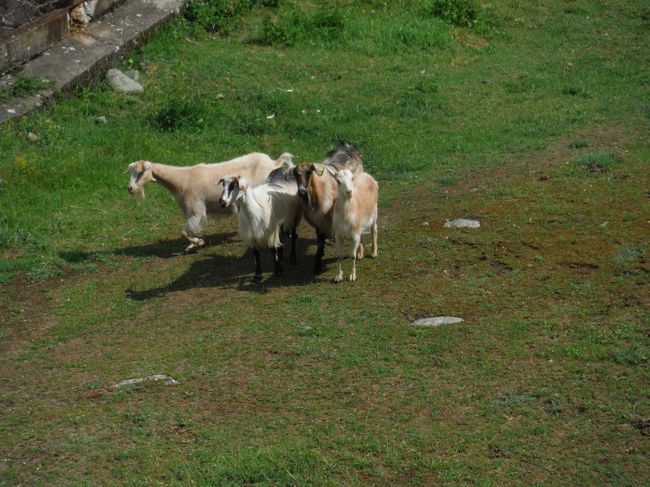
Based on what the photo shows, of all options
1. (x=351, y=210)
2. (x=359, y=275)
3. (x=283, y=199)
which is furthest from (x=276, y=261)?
(x=351, y=210)

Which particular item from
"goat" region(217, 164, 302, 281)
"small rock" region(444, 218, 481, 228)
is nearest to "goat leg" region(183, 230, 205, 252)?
"goat" region(217, 164, 302, 281)

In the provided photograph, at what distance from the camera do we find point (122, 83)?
15.7m

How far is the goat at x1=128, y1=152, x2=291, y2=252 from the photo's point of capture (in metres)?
11.8

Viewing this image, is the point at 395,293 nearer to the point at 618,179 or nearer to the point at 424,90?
the point at 618,179

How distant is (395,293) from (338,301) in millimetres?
578

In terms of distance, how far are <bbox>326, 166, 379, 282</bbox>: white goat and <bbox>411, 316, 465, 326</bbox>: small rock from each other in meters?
1.38

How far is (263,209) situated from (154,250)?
6.05 feet

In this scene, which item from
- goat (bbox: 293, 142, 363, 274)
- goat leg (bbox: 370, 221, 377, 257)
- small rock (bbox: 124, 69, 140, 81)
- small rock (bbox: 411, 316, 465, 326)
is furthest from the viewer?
small rock (bbox: 124, 69, 140, 81)

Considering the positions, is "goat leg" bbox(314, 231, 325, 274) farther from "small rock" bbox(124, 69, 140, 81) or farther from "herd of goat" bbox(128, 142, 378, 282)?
"small rock" bbox(124, 69, 140, 81)

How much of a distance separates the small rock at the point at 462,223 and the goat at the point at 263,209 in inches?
69.0

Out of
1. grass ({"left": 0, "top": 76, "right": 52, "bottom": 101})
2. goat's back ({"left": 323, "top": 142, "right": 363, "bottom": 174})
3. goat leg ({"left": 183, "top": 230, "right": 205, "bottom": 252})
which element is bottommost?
goat leg ({"left": 183, "top": 230, "right": 205, "bottom": 252})

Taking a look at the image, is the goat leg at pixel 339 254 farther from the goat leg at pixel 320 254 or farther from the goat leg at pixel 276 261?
the goat leg at pixel 276 261

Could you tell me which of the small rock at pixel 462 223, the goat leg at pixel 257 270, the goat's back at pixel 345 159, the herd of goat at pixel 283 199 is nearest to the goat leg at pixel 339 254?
the herd of goat at pixel 283 199

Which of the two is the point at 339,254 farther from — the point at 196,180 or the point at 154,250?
the point at 154,250
